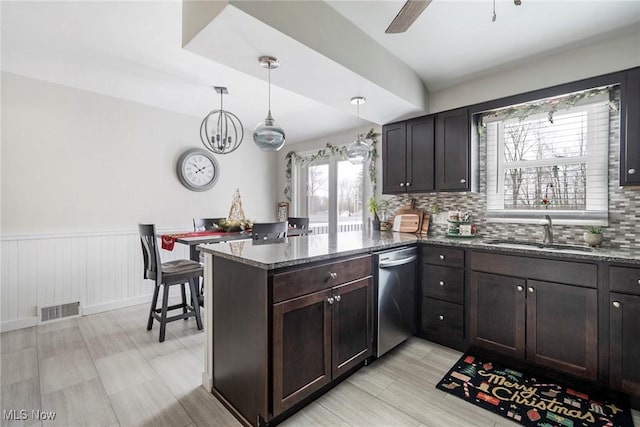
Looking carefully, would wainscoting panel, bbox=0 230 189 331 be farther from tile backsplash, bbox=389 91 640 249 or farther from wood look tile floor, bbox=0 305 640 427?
tile backsplash, bbox=389 91 640 249

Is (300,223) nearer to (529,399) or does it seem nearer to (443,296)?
(443,296)

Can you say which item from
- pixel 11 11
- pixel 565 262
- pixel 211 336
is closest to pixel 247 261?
pixel 211 336

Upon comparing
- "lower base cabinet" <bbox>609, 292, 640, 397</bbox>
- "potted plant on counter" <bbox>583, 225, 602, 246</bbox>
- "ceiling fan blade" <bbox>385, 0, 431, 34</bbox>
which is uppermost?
"ceiling fan blade" <bbox>385, 0, 431, 34</bbox>

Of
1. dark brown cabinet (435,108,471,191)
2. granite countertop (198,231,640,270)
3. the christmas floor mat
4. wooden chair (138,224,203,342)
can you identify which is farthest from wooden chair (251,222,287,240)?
the christmas floor mat

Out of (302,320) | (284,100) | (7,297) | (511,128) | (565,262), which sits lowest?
(7,297)

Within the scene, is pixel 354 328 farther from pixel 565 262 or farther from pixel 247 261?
pixel 565 262

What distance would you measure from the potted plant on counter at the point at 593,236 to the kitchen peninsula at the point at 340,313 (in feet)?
0.83

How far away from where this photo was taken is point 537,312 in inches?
85.5

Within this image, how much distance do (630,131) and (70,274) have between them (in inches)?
211

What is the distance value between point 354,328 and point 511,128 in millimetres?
2474

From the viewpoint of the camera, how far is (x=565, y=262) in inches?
81.0

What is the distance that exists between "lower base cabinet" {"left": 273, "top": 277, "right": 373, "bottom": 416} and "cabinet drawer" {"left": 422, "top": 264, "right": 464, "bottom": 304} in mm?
790

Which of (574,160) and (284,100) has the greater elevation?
(284,100)

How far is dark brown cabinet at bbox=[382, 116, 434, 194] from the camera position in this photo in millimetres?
3111
